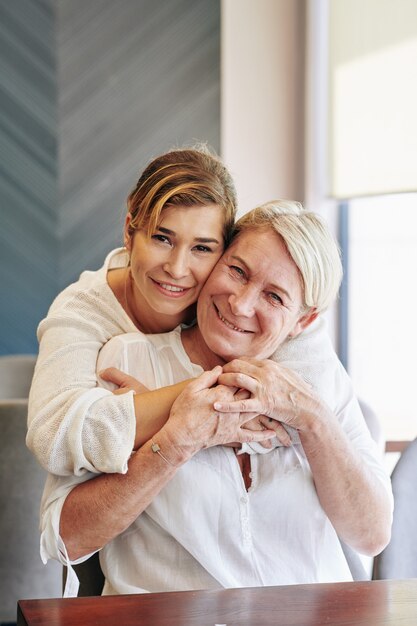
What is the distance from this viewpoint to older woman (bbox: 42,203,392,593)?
1.70 meters

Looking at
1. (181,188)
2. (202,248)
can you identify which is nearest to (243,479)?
(202,248)

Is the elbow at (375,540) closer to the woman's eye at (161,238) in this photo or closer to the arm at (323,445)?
→ the arm at (323,445)

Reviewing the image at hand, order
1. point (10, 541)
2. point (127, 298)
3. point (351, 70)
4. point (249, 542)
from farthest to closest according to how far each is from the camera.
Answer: point (351, 70) → point (10, 541) → point (127, 298) → point (249, 542)

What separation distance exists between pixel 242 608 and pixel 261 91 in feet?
11.9

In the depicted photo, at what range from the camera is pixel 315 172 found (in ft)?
15.1

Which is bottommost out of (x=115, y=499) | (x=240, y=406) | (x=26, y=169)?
(x=26, y=169)

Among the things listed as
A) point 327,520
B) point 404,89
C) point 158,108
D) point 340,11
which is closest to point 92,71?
point 158,108

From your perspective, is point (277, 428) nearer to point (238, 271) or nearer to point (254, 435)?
point (254, 435)

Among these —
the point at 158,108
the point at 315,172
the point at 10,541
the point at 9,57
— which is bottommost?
the point at 10,541

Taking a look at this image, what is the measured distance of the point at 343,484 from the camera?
1.77 meters

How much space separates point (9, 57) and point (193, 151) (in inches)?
112

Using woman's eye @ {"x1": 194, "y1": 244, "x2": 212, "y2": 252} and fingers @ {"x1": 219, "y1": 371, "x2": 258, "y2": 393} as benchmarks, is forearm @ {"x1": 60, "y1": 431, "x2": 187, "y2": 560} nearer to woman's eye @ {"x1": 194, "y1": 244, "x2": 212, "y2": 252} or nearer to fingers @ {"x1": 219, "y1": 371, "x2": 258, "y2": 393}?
fingers @ {"x1": 219, "y1": 371, "x2": 258, "y2": 393}

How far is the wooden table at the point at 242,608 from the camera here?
136 cm

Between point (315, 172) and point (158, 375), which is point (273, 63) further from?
point (158, 375)
